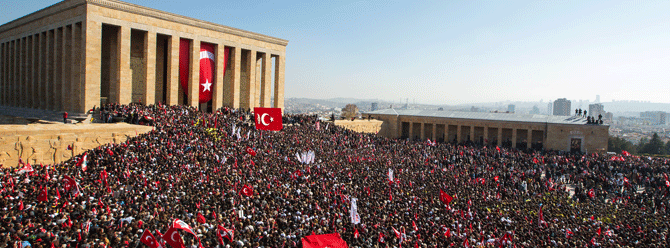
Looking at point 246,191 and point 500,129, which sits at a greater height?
point 500,129

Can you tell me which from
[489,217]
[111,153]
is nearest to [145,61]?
[111,153]

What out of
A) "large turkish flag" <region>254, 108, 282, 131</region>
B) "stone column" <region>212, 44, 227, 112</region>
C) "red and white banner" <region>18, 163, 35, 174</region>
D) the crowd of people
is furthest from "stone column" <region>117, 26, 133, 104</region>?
A: "red and white banner" <region>18, 163, 35, 174</region>

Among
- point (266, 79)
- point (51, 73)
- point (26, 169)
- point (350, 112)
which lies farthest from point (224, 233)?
point (350, 112)

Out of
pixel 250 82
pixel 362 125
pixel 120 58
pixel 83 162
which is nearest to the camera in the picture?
pixel 83 162

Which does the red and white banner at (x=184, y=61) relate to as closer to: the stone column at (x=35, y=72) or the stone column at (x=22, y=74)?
the stone column at (x=35, y=72)

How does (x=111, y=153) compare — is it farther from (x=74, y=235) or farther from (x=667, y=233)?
(x=667, y=233)

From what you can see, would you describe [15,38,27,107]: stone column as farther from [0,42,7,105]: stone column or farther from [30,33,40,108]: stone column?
[0,42,7,105]: stone column

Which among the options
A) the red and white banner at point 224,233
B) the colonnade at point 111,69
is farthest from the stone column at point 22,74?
the red and white banner at point 224,233

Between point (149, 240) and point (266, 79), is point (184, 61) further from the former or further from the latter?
point (149, 240)
